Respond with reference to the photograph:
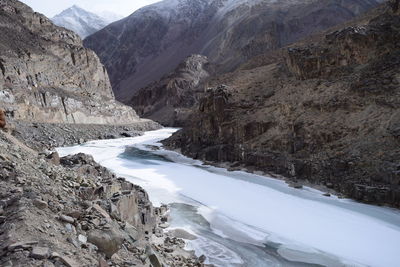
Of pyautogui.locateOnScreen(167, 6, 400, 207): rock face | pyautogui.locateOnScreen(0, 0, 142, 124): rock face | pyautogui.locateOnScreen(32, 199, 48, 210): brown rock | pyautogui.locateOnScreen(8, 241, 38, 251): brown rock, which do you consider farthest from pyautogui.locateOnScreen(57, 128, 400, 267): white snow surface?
pyautogui.locateOnScreen(0, 0, 142, 124): rock face

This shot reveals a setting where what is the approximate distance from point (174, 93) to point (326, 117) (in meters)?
79.6

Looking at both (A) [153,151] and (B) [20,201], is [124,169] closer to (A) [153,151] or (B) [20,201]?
(A) [153,151]

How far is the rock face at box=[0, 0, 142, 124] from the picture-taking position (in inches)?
2046

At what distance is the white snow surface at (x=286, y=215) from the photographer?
14344mm

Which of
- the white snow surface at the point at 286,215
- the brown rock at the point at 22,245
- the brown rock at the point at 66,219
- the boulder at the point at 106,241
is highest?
the brown rock at the point at 66,219

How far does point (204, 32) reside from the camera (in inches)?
6225

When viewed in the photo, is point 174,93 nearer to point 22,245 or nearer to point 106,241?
point 106,241

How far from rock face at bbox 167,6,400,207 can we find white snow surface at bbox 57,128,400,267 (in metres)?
1.88

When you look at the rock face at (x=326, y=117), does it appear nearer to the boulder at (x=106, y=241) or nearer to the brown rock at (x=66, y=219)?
the boulder at (x=106, y=241)

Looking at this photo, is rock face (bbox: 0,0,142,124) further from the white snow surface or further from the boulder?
the boulder

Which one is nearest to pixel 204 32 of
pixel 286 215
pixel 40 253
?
pixel 286 215

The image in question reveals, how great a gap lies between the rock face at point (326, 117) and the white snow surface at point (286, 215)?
1.88 m

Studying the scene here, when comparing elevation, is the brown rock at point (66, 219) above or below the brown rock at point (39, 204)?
below

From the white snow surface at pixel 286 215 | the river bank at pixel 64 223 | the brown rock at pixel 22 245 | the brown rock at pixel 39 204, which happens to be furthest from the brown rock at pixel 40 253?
the white snow surface at pixel 286 215
